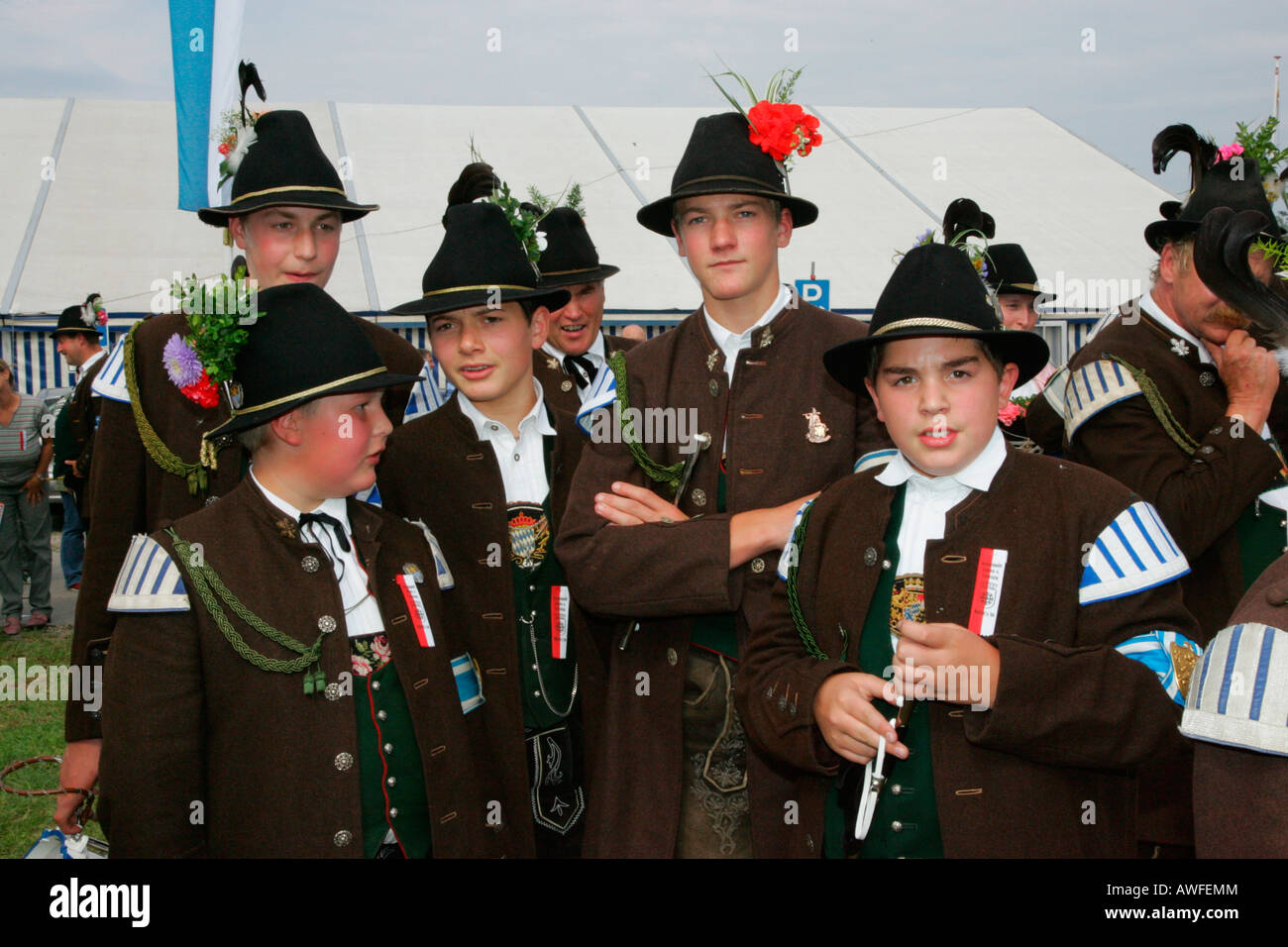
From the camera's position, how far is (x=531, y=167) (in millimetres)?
17422

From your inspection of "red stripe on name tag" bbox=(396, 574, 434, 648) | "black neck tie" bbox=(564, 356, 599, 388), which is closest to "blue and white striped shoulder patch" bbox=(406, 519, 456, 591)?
"red stripe on name tag" bbox=(396, 574, 434, 648)

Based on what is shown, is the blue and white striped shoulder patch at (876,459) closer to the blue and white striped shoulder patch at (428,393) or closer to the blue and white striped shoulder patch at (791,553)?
the blue and white striped shoulder patch at (791,553)

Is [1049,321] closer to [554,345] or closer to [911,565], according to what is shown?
[554,345]

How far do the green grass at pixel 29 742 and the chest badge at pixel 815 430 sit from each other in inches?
149

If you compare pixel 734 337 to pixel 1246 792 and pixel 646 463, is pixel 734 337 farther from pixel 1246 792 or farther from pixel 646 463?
pixel 1246 792

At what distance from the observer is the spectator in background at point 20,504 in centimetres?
1007

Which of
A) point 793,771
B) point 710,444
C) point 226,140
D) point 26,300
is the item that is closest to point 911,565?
point 793,771

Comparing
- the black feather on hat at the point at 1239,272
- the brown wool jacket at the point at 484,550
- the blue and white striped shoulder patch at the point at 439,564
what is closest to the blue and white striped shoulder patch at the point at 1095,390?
the black feather on hat at the point at 1239,272

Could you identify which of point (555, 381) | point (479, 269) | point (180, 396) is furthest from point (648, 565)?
point (555, 381)

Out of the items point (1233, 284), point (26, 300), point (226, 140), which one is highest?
point (26, 300)

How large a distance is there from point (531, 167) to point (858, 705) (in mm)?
16096

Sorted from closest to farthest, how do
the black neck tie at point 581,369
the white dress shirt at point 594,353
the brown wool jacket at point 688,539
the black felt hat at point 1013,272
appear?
the brown wool jacket at point 688,539 → the black neck tie at point 581,369 → the white dress shirt at point 594,353 → the black felt hat at point 1013,272

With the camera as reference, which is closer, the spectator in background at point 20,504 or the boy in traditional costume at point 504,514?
the boy in traditional costume at point 504,514

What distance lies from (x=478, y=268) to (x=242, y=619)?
58.3 inches
